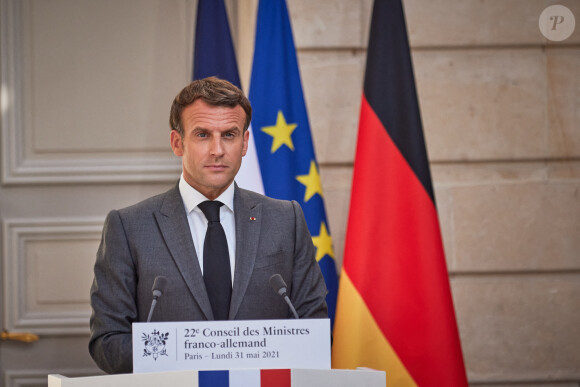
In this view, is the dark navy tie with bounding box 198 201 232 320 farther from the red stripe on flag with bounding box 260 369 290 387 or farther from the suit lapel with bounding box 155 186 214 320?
the red stripe on flag with bounding box 260 369 290 387

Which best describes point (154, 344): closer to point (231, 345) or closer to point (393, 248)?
point (231, 345)

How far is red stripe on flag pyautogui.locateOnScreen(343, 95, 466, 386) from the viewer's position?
10.6 ft

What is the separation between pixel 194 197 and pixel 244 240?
0.24 metres

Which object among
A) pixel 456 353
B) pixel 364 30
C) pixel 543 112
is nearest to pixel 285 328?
pixel 456 353

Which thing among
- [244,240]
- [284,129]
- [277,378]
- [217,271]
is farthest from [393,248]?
[277,378]

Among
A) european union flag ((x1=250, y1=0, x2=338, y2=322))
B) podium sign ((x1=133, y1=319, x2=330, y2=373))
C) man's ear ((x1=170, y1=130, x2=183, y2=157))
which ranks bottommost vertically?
podium sign ((x1=133, y1=319, x2=330, y2=373))

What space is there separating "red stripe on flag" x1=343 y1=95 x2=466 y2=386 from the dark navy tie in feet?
3.52

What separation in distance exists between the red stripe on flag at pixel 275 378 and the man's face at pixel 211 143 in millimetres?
789

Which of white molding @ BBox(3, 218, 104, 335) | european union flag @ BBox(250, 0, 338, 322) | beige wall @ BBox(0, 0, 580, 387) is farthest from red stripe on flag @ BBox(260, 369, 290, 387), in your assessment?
white molding @ BBox(3, 218, 104, 335)

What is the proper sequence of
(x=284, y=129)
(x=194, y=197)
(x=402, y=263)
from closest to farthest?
(x=194, y=197), (x=402, y=263), (x=284, y=129)

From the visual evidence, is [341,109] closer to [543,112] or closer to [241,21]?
[241,21]

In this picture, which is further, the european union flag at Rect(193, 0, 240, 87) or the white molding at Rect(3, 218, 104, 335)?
the white molding at Rect(3, 218, 104, 335)

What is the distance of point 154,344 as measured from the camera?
5.99ft

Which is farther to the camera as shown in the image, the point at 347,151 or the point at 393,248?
the point at 347,151
